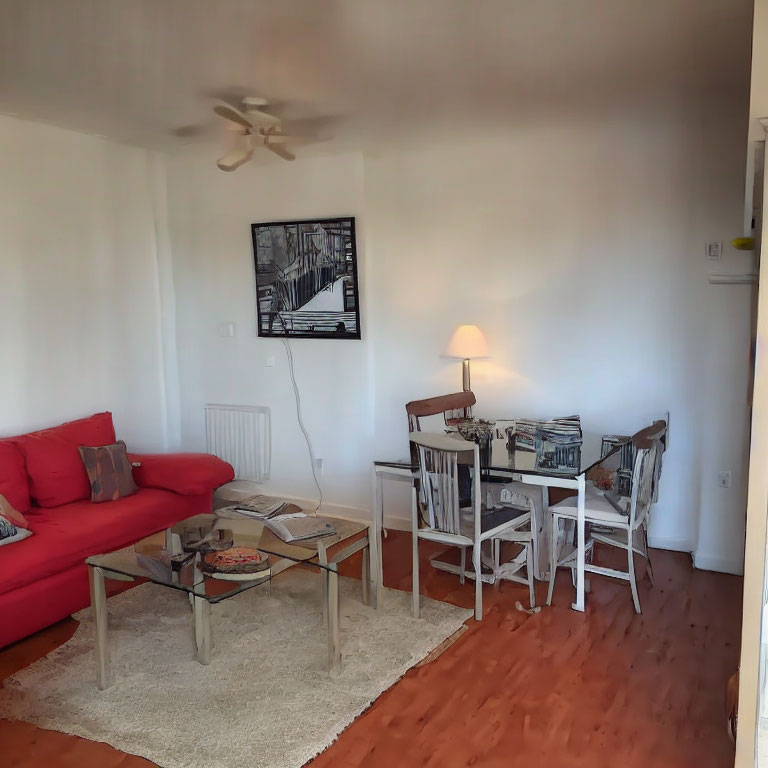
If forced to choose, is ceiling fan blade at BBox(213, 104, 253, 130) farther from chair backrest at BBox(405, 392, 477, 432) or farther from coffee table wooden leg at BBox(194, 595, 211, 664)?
coffee table wooden leg at BBox(194, 595, 211, 664)

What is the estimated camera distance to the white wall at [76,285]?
12.8 ft

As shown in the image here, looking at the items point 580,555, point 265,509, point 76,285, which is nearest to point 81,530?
point 265,509

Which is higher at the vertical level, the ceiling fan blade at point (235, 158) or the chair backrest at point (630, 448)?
the ceiling fan blade at point (235, 158)

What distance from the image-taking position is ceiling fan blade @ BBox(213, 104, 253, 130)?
10.5ft

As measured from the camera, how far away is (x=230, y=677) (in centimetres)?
281

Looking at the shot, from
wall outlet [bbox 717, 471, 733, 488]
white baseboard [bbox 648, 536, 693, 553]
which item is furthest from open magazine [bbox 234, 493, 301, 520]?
wall outlet [bbox 717, 471, 733, 488]

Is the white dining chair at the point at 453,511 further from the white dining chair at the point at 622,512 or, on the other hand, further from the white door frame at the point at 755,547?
the white door frame at the point at 755,547

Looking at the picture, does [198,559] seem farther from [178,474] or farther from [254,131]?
[254,131]

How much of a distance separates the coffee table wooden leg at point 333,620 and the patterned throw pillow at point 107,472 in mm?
1646

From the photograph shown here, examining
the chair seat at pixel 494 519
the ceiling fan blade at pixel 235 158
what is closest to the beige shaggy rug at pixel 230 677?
the chair seat at pixel 494 519

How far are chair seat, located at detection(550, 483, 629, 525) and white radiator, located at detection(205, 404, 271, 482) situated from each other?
223 cm

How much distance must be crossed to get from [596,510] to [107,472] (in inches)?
101

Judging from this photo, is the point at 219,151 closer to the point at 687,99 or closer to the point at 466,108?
the point at 466,108

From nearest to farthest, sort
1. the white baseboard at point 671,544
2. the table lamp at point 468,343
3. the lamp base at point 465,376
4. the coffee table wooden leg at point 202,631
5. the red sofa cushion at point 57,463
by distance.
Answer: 1. the coffee table wooden leg at point 202,631
2. the red sofa cushion at point 57,463
3. the white baseboard at point 671,544
4. the table lamp at point 468,343
5. the lamp base at point 465,376
